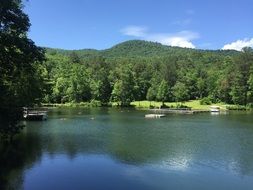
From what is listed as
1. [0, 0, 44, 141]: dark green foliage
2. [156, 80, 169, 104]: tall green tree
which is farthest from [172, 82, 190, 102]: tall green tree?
[0, 0, 44, 141]: dark green foliage

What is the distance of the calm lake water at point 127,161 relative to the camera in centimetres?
3300

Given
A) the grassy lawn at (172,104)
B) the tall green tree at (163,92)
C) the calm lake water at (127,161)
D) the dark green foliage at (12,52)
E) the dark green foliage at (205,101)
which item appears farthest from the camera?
the tall green tree at (163,92)

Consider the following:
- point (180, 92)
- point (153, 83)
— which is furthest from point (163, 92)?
point (153, 83)

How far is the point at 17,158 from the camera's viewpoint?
4159cm

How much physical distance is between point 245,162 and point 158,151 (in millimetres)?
10029

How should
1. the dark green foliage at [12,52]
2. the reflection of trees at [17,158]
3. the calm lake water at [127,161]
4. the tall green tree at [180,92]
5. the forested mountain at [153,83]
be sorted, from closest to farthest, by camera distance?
the dark green foliage at [12,52], the reflection of trees at [17,158], the calm lake water at [127,161], the forested mountain at [153,83], the tall green tree at [180,92]

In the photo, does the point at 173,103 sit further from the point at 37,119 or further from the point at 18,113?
the point at 18,113

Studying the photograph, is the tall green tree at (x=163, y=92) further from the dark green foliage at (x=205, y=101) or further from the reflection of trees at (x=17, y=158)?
the reflection of trees at (x=17, y=158)

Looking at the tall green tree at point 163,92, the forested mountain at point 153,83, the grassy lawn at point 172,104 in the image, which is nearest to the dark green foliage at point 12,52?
the forested mountain at point 153,83

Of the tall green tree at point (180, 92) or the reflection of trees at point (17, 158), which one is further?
the tall green tree at point (180, 92)

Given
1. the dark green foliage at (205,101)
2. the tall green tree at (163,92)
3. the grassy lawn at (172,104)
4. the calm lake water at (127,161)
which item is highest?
the tall green tree at (163,92)

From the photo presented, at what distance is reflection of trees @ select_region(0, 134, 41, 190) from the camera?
32.3 meters

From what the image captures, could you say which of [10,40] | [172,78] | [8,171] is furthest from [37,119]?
[172,78]

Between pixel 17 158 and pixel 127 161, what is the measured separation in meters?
10.6
